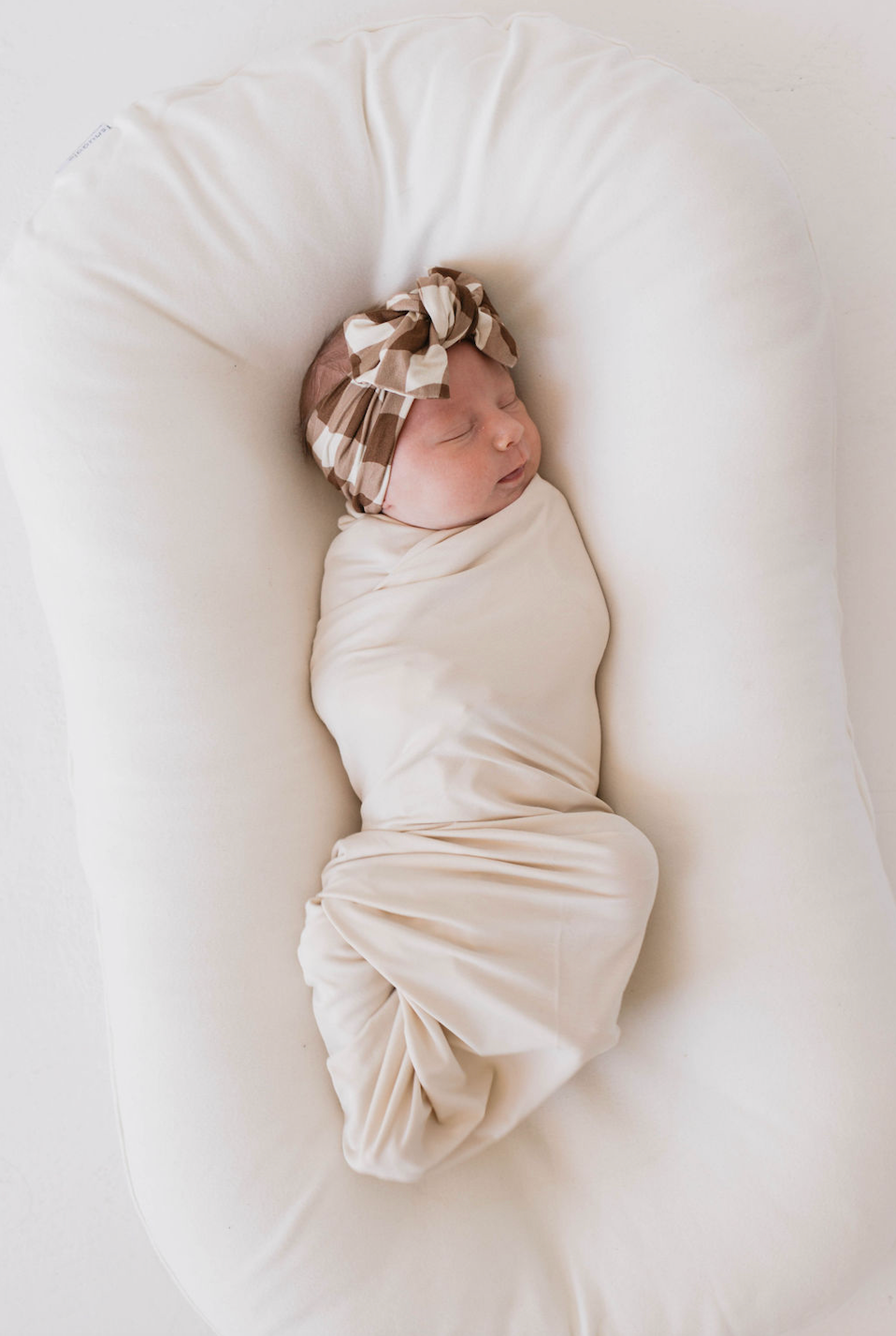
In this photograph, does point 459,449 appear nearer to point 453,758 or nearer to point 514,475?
point 514,475

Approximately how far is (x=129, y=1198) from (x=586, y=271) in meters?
1.40

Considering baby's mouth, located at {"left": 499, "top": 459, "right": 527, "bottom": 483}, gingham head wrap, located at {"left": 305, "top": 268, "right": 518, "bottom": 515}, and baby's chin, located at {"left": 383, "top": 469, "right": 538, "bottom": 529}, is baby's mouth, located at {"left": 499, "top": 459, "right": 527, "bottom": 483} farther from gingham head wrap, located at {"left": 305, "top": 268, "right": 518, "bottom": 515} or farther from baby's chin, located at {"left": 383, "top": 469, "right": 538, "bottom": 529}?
gingham head wrap, located at {"left": 305, "top": 268, "right": 518, "bottom": 515}

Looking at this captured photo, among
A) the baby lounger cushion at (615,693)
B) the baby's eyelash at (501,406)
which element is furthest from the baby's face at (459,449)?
the baby lounger cushion at (615,693)

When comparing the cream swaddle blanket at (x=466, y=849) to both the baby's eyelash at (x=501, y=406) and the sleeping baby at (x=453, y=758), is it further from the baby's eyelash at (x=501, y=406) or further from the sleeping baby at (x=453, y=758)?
the baby's eyelash at (x=501, y=406)

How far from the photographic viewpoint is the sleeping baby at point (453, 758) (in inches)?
43.4

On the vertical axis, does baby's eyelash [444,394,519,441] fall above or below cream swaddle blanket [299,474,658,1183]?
above

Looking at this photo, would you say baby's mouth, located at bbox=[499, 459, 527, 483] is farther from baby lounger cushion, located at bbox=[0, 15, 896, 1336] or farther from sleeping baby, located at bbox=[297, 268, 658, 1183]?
baby lounger cushion, located at bbox=[0, 15, 896, 1336]

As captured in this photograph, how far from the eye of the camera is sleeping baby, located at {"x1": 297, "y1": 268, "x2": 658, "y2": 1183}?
110 cm

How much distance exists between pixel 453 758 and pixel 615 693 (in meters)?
0.24

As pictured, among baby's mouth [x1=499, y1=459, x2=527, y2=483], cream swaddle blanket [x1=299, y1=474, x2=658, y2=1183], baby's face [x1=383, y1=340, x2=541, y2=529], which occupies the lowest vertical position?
cream swaddle blanket [x1=299, y1=474, x2=658, y2=1183]

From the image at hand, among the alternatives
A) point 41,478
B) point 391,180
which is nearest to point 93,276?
point 41,478

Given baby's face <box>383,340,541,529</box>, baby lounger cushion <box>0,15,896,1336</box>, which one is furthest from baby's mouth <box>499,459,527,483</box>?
baby lounger cushion <box>0,15,896,1336</box>

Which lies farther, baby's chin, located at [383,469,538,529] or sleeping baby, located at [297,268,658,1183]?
baby's chin, located at [383,469,538,529]

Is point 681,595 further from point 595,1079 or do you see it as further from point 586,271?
point 595,1079
